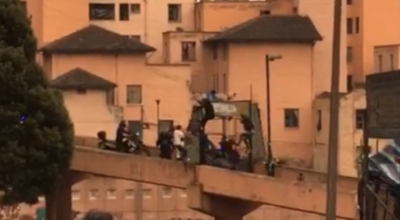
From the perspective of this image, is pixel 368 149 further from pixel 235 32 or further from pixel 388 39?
pixel 388 39

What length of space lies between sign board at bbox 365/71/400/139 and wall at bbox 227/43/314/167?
183 feet

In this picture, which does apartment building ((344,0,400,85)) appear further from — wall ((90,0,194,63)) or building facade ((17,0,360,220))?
wall ((90,0,194,63))

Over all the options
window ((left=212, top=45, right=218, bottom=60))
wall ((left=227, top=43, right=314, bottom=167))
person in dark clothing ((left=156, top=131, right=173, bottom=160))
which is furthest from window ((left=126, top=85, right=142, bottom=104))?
person in dark clothing ((left=156, top=131, right=173, bottom=160))

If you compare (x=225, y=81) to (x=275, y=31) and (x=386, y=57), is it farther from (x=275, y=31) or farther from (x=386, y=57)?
(x=386, y=57)

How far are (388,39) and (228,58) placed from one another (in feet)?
34.3

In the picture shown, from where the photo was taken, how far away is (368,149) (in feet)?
52.6

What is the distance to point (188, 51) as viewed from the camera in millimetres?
77062

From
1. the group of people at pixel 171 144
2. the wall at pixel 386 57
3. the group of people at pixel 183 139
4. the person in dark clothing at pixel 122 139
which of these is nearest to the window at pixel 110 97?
the wall at pixel 386 57

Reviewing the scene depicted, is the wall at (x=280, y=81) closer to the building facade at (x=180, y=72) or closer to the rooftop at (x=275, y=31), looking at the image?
the building facade at (x=180, y=72)

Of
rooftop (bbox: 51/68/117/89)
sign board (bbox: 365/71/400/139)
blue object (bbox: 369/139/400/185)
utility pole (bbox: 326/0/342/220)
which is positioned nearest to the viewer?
sign board (bbox: 365/71/400/139)

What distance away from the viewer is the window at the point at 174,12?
8212 centimetres

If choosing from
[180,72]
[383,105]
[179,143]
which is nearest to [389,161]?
[383,105]

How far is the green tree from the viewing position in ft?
123

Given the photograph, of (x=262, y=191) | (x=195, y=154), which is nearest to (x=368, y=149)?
(x=262, y=191)
